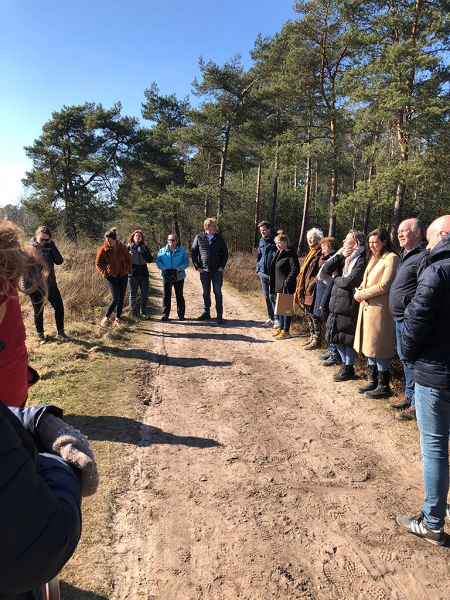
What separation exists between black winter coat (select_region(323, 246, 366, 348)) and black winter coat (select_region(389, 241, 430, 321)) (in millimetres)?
886

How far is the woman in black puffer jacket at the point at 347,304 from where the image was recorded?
481cm

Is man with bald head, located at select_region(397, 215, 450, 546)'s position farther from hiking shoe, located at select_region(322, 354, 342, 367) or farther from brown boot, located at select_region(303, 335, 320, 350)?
brown boot, located at select_region(303, 335, 320, 350)

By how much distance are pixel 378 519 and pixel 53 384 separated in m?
3.82

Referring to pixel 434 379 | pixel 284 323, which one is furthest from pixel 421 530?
pixel 284 323

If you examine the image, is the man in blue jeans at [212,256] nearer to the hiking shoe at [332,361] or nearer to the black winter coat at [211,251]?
the black winter coat at [211,251]

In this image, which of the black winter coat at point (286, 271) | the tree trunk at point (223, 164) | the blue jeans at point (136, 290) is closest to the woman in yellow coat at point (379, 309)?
the black winter coat at point (286, 271)

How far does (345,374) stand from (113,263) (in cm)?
454

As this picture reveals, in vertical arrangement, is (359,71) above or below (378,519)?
above

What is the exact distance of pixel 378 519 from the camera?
102 inches

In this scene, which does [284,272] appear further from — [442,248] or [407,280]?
[442,248]

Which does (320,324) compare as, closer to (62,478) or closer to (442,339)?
(442,339)

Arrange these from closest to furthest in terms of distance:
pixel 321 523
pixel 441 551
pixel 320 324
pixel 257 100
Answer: pixel 441 551
pixel 321 523
pixel 320 324
pixel 257 100

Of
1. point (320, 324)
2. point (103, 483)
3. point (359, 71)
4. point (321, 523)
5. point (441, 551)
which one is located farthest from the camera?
point (359, 71)

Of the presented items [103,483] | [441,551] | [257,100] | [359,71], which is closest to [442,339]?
[441,551]
